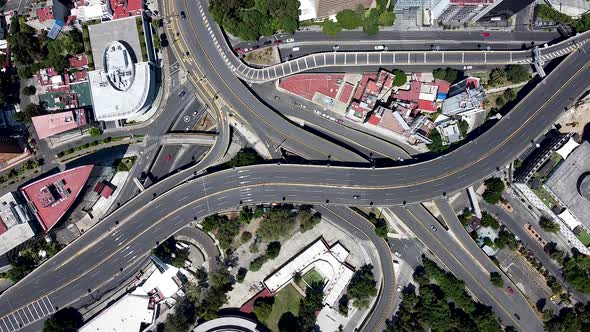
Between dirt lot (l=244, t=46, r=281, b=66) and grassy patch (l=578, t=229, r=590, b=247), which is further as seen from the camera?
dirt lot (l=244, t=46, r=281, b=66)

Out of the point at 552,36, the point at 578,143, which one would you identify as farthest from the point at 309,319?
the point at 552,36

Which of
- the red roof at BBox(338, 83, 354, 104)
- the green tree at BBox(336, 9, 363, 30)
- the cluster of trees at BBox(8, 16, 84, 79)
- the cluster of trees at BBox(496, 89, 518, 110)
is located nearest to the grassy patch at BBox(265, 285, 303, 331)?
the red roof at BBox(338, 83, 354, 104)

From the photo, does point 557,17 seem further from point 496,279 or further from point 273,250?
point 273,250

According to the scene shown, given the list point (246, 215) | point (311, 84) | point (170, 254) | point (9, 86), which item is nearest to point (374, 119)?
point (311, 84)

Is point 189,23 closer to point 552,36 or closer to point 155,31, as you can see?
point 155,31

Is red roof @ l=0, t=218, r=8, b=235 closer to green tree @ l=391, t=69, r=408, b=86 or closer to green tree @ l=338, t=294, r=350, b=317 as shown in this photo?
green tree @ l=338, t=294, r=350, b=317

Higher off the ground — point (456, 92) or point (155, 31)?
point (456, 92)
